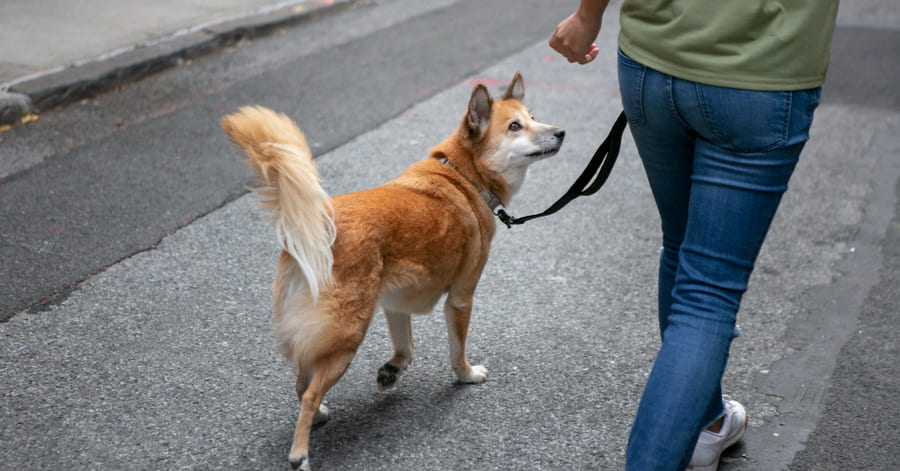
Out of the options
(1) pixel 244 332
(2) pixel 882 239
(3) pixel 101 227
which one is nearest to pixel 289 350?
(1) pixel 244 332

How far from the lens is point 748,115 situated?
193cm

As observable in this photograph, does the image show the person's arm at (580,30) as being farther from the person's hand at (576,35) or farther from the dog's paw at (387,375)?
the dog's paw at (387,375)

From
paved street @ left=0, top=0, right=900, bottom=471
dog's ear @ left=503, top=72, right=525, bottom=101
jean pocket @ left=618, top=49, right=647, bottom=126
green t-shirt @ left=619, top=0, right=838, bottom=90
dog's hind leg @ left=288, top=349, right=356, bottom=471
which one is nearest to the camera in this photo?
green t-shirt @ left=619, top=0, right=838, bottom=90

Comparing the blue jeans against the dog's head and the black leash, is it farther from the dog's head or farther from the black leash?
the dog's head

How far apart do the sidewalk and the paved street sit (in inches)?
7.9

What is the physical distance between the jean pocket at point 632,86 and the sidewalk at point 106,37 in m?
5.05

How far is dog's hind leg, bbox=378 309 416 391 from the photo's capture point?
3.14 metres

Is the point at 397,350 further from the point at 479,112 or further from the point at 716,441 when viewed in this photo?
the point at 716,441

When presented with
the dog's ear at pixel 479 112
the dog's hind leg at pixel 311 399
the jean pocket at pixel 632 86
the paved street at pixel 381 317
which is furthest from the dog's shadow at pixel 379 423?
the jean pocket at pixel 632 86

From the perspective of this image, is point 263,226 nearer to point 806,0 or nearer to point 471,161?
point 471,161

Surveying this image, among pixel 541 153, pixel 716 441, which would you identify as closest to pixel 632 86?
pixel 541 153

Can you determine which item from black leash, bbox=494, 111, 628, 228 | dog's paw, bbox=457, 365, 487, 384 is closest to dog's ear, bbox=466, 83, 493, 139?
black leash, bbox=494, 111, 628, 228

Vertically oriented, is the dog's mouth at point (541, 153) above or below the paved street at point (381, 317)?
above

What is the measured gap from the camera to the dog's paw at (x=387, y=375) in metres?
3.14
